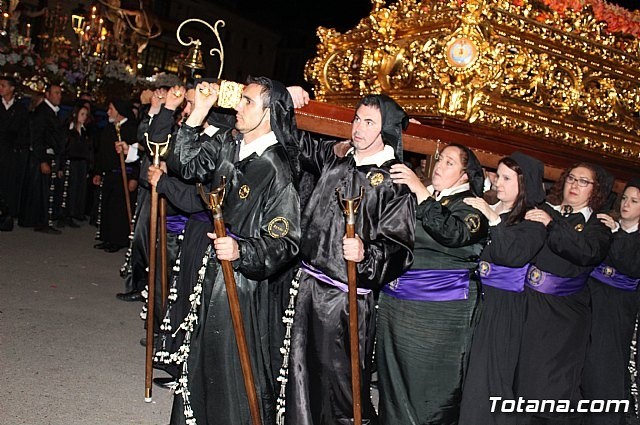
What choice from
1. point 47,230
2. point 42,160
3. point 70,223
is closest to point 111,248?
point 47,230

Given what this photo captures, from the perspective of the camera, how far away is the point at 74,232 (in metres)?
9.11

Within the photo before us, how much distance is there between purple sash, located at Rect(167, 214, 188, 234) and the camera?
15.2ft

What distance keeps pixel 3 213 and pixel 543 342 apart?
6.97 m

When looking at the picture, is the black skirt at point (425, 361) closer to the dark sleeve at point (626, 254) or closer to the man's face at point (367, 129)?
the man's face at point (367, 129)

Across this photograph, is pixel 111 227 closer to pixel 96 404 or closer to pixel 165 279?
pixel 165 279

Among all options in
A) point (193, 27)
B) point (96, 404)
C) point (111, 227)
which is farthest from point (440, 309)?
point (193, 27)

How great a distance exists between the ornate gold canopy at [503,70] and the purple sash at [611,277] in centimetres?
98

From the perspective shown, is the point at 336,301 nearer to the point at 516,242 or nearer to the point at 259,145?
the point at 259,145

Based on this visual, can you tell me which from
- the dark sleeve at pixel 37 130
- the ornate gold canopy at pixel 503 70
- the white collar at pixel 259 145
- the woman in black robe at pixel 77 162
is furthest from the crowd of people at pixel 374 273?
the woman in black robe at pixel 77 162

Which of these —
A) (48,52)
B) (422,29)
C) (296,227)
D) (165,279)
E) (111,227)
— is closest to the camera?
(296,227)

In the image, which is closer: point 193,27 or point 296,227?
point 296,227

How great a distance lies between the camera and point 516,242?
135 inches

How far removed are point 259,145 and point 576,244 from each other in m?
1.87

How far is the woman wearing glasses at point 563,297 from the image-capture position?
3635 mm
